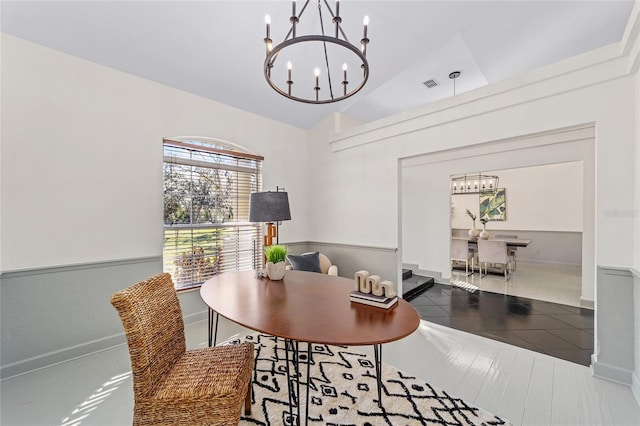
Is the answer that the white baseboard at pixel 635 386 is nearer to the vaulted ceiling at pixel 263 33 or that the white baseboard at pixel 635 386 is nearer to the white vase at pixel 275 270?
the white vase at pixel 275 270

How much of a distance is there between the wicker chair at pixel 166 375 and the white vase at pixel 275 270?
0.75m

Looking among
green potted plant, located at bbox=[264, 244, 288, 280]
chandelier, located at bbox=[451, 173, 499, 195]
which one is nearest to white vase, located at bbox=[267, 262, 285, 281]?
green potted plant, located at bbox=[264, 244, 288, 280]

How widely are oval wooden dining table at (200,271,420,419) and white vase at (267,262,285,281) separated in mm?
55

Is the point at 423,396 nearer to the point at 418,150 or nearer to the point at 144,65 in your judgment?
the point at 418,150

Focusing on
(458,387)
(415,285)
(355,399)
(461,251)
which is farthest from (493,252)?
(355,399)

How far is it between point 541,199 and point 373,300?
7585 millimetres

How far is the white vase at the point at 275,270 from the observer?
2.16 metres

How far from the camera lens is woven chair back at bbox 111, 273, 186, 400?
120 centimetres

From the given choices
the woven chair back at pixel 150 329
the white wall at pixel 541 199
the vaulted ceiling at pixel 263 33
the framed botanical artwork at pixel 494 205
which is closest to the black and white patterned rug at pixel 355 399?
the woven chair back at pixel 150 329

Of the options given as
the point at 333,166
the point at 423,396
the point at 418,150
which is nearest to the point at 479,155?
the point at 418,150

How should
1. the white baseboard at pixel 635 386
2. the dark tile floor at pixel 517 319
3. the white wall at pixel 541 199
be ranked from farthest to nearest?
the white wall at pixel 541 199 < the dark tile floor at pixel 517 319 < the white baseboard at pixel 635 386

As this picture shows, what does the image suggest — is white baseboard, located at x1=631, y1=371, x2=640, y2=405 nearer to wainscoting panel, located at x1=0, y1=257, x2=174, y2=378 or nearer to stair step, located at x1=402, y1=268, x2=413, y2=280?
stair step, located at x1=402, y1=268, x2=413, y2=280

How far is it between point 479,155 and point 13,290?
597 centimetres

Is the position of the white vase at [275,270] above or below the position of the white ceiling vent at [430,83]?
below
